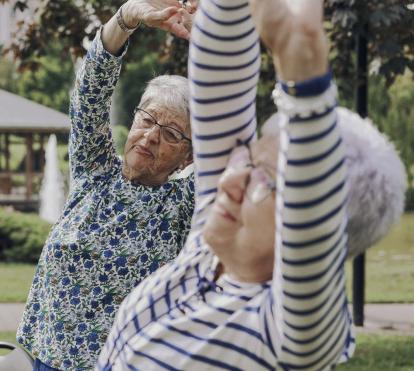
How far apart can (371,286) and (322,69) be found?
10.9 metres

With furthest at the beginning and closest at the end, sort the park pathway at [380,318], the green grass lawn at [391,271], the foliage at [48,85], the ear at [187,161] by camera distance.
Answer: the foliage at [48,85] → the green grass lawn at [391,271] → the park pathway at [380,318] → the ear at [187,161]

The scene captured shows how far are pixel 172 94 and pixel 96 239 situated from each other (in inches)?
20.4

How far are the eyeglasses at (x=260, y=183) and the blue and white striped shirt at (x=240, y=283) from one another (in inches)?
5.1

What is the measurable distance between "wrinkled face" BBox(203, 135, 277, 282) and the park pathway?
6.81 meters

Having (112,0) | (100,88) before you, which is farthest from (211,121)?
(112,0)

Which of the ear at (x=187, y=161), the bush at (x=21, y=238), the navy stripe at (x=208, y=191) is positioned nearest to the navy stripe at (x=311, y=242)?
the navy stripe at (x=208, y=191)

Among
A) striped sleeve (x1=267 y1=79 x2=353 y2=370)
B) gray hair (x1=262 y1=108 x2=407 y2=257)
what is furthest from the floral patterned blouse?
striped sleeve (x1=267 y1=79 x2=353 y2=370)

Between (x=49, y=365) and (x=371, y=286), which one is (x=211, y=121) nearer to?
(x=49, y=365)

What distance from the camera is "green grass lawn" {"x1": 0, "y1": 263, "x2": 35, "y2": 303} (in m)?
10.4

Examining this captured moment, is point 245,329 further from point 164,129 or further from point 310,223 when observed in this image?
point 164,129

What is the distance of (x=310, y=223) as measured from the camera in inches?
Answer: 63.7

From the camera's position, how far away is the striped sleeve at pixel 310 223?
1.58m

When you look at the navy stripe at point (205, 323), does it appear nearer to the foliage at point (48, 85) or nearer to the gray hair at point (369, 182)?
the gray hair at point (369, 182)

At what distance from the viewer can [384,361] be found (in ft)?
24.1
